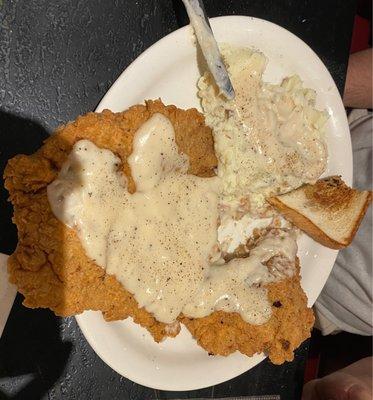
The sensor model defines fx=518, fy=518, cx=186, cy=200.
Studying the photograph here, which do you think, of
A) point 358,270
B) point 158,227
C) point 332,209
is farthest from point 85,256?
point 358,270

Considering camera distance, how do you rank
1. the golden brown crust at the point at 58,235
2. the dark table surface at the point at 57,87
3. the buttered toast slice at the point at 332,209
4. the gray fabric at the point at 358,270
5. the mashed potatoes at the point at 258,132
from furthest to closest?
the gray fabric at the point at 358,270
the buttered toast slice at the point at 332,209
the mashed potatoes at the point at 258,132
the dark table surface at the point at 57,87
the golden brown crust at the point at 58,235

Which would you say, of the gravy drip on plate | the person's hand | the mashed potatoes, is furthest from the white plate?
the person's hand

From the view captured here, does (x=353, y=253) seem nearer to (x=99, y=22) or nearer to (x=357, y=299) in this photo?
(x=357, y=299)

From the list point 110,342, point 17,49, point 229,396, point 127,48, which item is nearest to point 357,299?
point 229,396

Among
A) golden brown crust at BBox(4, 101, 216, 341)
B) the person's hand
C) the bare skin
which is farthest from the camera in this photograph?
the bare skin

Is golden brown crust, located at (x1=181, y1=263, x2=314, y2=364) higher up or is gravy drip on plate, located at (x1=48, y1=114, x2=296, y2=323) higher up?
gravy drip on plate, located at (x1=48, y1=114, x2=296, y2=323)

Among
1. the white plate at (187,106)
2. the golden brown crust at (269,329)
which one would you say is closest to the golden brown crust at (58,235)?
the white plate at (187,106)

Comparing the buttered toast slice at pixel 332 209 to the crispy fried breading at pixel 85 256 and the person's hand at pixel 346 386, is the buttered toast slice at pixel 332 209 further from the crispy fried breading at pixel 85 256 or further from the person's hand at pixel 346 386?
the person's hand at pixel 346 386

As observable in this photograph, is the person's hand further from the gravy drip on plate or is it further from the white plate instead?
the gravy drip on plate
